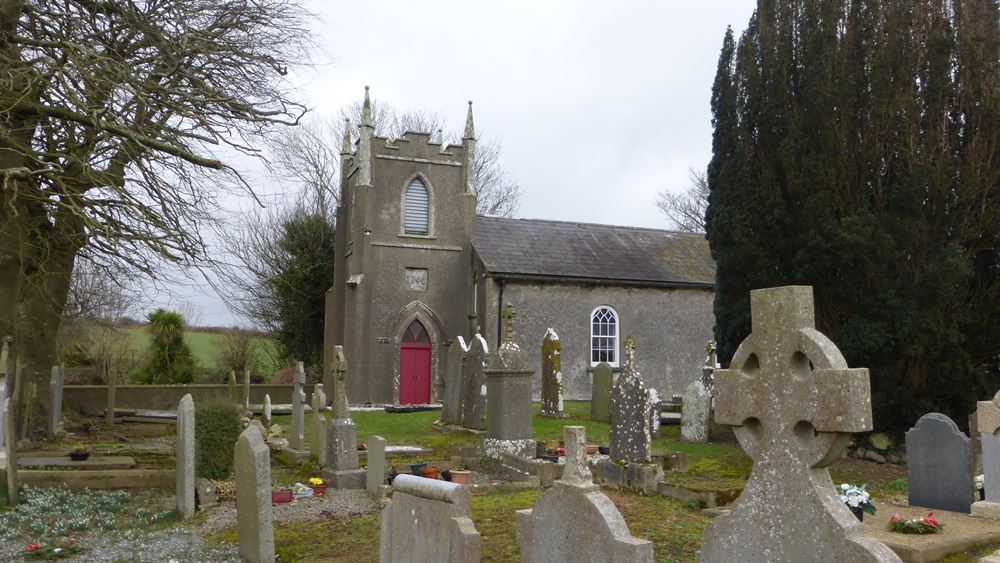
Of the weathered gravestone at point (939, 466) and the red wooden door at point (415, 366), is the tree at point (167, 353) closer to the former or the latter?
the red wooden door at point (415, 366)

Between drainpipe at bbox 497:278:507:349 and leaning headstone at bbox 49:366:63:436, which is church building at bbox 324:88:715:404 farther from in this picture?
leaning headstone at bbox 49:366:63:436

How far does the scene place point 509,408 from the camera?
43.6ft

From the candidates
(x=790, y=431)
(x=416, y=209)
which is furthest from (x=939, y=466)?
(x=416, y=209)

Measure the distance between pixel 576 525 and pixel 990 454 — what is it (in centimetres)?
680

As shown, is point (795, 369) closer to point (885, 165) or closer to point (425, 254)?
point (885, 165)

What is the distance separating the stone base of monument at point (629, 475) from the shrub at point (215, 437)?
17.5ft

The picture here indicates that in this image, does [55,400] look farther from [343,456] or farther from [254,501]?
[254,501]

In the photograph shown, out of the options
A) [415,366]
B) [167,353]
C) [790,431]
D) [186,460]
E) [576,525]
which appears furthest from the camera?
[167,353]

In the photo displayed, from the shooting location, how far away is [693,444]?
16.5 m

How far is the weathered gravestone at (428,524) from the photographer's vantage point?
491 centimetres

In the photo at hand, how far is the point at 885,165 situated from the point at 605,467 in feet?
26.9

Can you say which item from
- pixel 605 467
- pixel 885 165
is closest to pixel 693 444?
pixel 605 467

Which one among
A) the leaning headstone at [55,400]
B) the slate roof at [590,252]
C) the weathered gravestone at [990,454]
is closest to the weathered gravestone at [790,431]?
the weathered gravestone at [990,454]

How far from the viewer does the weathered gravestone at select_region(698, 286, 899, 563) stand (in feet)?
11.9
